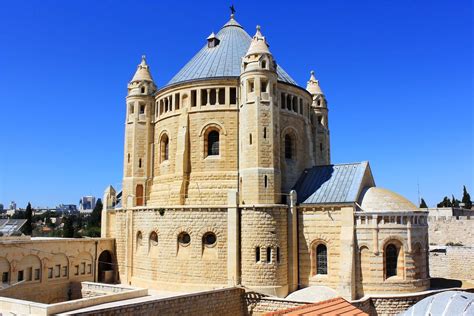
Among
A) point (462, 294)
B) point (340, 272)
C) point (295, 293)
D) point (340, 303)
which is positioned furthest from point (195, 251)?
point (462, 294)

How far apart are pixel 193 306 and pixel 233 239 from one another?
5187 millimetres

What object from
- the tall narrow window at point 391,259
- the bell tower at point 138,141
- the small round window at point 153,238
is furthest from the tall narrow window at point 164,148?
the tall narrow window at point 391,259

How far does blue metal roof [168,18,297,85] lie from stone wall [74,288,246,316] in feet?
51.7

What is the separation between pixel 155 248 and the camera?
31562mm

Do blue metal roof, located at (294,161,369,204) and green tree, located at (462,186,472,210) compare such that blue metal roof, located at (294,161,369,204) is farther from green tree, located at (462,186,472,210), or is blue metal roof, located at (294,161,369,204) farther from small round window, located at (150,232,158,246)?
green tree, located at (462,186,472,210)

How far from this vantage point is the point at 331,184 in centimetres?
3048

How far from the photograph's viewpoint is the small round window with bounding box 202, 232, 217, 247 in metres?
29.4

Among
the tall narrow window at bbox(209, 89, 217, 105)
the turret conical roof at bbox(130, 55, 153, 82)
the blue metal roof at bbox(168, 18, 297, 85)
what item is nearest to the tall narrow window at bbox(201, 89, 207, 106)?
the tall narrow window at bbox(209, 89, 217, 105)

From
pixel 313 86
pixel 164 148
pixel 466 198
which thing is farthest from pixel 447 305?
pixel 466 198

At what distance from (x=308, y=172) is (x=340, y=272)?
856cm

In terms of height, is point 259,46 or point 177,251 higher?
point 259,46

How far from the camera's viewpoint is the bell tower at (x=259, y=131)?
2908 centimetres

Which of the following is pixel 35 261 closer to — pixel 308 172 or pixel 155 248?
pixel 155 248

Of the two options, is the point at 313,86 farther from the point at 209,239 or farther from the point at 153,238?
the point at 153,238
